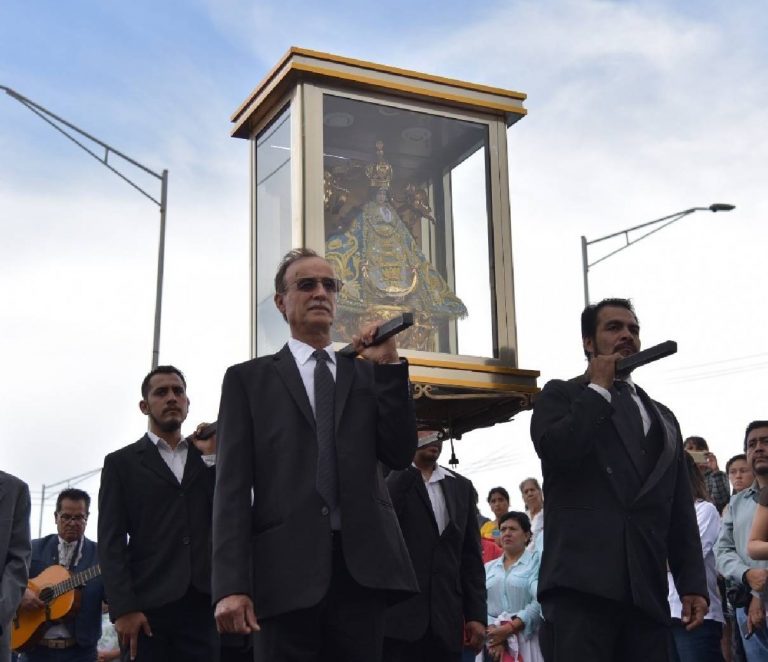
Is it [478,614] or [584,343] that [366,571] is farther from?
[478,614]

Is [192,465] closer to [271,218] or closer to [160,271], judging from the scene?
[271,218]

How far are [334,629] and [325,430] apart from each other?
0.65 m

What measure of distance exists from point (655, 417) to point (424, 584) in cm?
242

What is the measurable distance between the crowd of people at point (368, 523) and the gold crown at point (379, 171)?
1.75 m

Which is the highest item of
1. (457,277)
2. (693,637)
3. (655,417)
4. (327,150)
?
(327,150)

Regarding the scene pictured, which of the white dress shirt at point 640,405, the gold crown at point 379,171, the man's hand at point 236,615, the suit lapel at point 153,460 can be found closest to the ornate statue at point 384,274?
the gold crown at point 379,171

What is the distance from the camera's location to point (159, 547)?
6523 mm

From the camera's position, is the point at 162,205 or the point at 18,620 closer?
the point at 18,620

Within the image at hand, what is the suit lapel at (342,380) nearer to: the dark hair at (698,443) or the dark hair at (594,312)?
the dark hair at (594,312)

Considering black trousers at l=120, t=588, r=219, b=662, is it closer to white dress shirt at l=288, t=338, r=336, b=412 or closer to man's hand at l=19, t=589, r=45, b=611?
white dress shirt at l=288, t=338, r=336, b=412

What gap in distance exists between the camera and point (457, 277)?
8602 millimetres

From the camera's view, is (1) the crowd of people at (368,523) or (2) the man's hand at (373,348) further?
(2) the man's hand at (373,348)

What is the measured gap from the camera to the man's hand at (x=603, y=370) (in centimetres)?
514

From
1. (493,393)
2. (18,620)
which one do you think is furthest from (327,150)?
(18,620)
